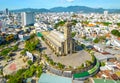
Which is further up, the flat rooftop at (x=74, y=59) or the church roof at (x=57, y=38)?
the church roof at (x=57, y=38)

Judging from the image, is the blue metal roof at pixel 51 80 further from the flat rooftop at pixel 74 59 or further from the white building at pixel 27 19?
the white building at pixel 27 19

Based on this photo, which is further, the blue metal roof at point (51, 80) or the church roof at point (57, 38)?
the church roof at point (57, 38)

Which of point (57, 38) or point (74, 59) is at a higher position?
point (57, 38)

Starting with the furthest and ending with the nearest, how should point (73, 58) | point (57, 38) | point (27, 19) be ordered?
point (27, 19) < point (57, 38) < point (73, 58)

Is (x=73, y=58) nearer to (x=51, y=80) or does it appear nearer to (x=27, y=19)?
(x=51, y=80)

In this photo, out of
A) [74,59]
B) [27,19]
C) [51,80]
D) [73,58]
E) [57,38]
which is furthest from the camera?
[27,19]

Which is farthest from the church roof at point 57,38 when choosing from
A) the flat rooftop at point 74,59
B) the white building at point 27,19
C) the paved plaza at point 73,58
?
the white building at point 27,19

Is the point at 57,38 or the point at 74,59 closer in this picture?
the point at 74,59

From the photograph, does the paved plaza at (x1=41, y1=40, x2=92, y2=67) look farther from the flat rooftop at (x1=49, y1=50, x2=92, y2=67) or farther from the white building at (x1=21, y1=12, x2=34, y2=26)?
the white building at (x1=21, y1=12, x2=34, y2=26)

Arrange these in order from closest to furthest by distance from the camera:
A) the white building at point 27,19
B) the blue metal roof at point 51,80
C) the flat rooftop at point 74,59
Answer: the blue metal roof at point 51,80, the flat rooftop at point 74,59, the white building at point 27,19

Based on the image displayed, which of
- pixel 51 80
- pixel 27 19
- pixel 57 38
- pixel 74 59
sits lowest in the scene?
pixel 51 80

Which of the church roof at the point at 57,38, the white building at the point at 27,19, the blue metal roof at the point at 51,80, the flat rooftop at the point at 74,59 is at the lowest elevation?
the blue metal roof at the point at 51,80

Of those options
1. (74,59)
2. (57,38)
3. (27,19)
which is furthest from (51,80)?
(27,19)

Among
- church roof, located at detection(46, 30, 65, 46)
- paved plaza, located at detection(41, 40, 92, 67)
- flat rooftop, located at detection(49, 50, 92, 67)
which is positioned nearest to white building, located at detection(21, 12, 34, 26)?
church roof, located at detection(46, 30, 65, 46)
